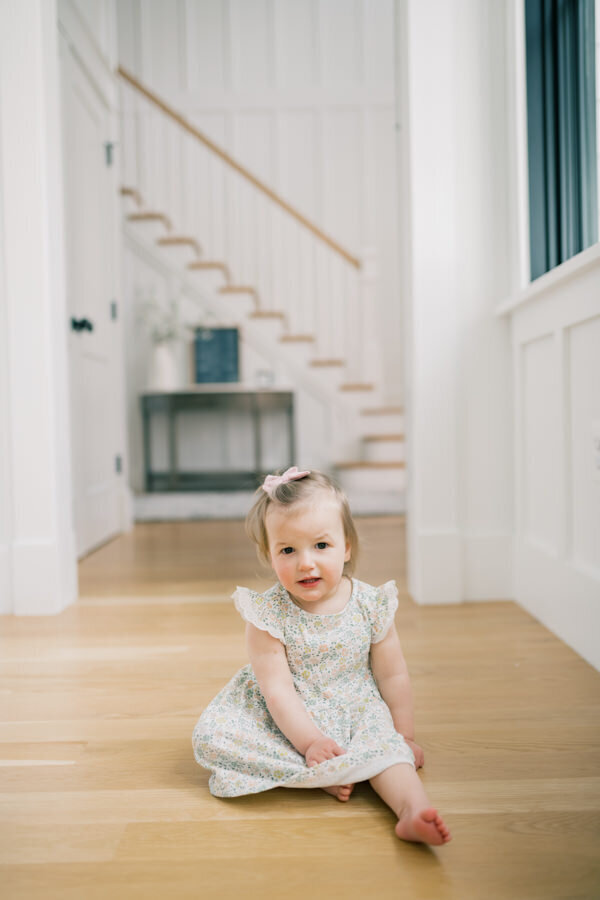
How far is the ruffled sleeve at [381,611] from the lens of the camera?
124cm

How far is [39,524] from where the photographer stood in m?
2.28

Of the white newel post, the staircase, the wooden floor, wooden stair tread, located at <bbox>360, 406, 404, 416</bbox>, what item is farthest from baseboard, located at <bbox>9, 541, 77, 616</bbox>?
wooden stair tread, located at <bbox>360, 406, 404, 416</bbox>

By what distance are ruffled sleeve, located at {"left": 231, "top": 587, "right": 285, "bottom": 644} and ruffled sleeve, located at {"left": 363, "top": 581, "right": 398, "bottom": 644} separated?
146mm

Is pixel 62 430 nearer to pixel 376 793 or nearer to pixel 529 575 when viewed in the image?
pixel 529 575

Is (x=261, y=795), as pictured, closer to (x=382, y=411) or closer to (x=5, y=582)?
(x=5, y=582)

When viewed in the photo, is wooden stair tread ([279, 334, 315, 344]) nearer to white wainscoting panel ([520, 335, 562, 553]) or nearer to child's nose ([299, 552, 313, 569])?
white wainscoting panel ([520, 335, 562, 553])

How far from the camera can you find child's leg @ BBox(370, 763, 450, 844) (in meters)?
0.94

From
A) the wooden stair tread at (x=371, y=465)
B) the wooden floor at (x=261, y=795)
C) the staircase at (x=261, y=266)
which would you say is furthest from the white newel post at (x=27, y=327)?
the staircase at (x=261, y=266)

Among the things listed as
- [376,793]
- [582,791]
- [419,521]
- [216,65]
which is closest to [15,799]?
[376,793]

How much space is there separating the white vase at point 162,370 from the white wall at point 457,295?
356cm

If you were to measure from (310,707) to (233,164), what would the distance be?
18.3 ft

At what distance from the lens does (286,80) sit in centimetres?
650

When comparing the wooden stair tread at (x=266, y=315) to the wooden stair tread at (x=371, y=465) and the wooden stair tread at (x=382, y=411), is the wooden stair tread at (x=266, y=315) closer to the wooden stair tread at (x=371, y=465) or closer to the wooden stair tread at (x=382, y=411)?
the wooden stair tread at (x=382, y=411)

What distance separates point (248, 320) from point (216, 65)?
239cm
